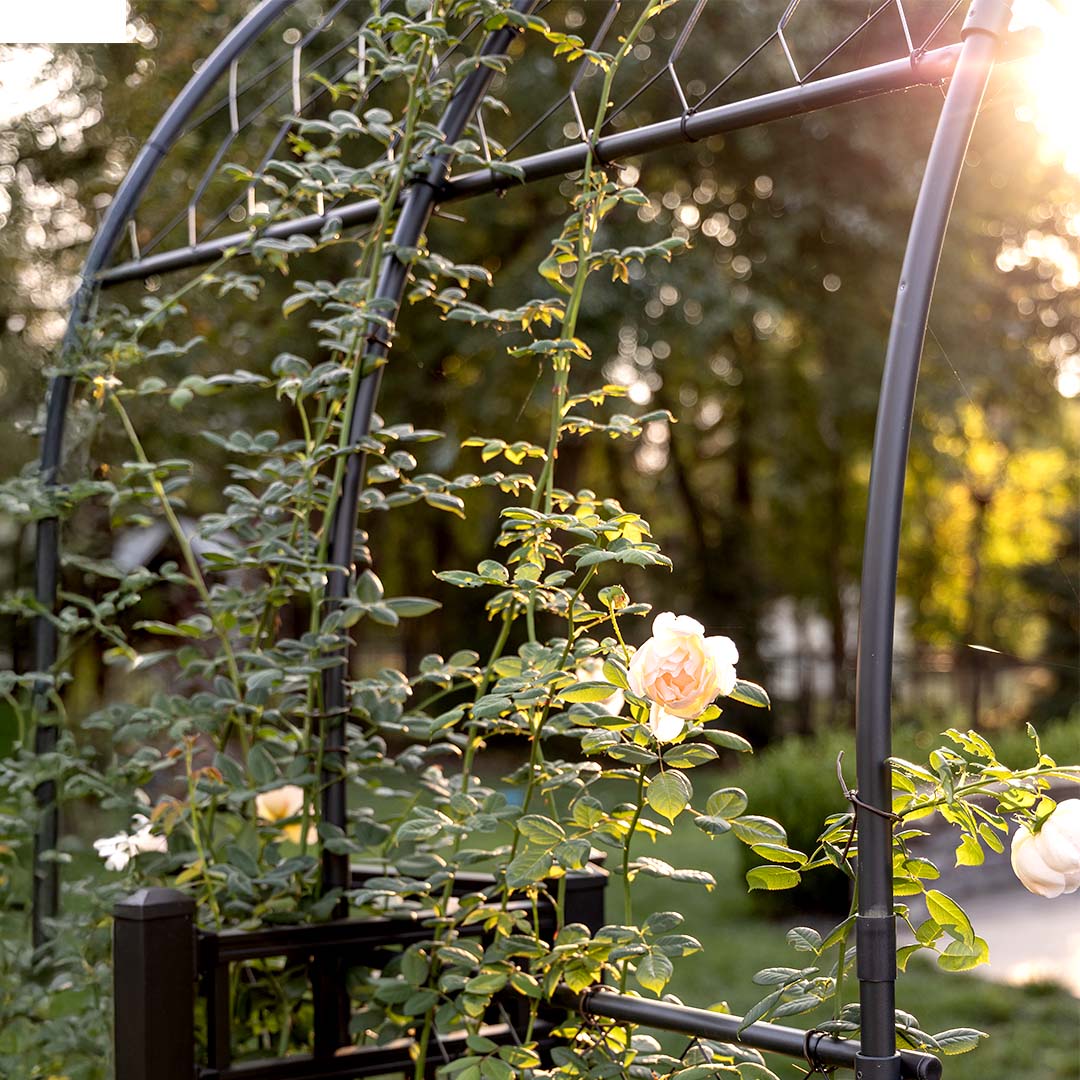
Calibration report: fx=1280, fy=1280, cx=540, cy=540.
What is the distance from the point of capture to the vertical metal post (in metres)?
1.33

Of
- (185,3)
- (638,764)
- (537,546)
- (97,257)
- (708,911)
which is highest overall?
(185,3)

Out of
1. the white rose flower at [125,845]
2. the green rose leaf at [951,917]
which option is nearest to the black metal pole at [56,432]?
the white rose flower at [125,845]

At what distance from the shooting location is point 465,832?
51.2 inches

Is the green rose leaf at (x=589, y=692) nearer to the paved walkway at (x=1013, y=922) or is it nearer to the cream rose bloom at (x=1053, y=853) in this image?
the cream rose bloom at (x=1053, y=853)

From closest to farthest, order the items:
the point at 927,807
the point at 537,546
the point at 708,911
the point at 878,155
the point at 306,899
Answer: the point at 927,807
the point at 537,546
the point at 306,899
the point at 708,911
the point at 878,155

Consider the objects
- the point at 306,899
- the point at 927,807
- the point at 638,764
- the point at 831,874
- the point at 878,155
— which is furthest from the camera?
the point at 878,155

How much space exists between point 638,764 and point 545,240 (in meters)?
7.11

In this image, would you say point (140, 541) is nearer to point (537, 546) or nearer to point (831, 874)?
point (831, 874)

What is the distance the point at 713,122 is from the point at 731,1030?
962 millimetres

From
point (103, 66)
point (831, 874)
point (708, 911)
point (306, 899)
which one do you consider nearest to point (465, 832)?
point (306, 899)

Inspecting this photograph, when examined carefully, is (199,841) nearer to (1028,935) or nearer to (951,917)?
(951,917)

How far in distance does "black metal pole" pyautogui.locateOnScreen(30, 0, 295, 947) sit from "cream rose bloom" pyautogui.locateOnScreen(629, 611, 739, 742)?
4.48 feet

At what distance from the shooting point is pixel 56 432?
7.36 ft

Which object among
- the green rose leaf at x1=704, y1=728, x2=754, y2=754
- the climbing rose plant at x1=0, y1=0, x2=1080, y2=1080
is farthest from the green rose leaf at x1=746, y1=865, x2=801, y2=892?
the green rose leaf at x1=704, y1=728, x2=754, y2=754
